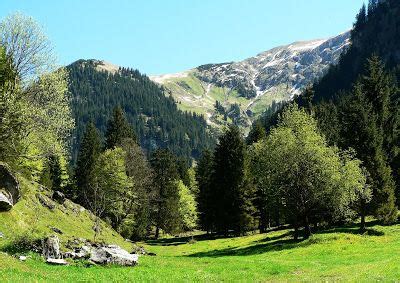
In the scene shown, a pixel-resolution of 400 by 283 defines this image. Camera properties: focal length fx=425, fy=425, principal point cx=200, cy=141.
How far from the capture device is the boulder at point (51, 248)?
29797mm

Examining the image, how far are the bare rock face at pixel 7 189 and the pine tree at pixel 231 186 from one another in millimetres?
45639

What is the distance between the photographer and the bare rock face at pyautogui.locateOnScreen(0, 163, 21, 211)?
34562 mm

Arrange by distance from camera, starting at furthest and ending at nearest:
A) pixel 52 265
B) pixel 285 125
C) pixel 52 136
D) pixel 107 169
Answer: pixel 107 169
pixel 285 125
pixel 52 136
pixel 52 265

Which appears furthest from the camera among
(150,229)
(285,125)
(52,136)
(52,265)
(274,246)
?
(150,229)

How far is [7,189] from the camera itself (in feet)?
117

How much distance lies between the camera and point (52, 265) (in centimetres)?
2744

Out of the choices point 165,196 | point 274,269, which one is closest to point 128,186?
point 165,196

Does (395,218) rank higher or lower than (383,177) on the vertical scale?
lower

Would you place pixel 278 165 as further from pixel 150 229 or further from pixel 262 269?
pixel 150 229

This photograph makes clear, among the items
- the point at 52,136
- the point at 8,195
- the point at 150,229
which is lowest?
the point at 150,229

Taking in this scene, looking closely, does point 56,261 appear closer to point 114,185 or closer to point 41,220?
point 41,220

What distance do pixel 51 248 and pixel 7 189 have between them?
854 cm

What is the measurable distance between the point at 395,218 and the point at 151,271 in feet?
138

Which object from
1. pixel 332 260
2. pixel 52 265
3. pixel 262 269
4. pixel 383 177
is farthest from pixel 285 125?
pixel 52 265
